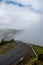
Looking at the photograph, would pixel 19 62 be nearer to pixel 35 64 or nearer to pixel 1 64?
pixel 1 64

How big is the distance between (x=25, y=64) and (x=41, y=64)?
413 cm

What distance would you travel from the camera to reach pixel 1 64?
2941 cm

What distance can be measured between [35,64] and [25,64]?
3.97 meters

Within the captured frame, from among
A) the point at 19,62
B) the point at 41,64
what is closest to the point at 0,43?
the point at 19,62

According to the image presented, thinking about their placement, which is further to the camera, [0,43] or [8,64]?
[0,43]

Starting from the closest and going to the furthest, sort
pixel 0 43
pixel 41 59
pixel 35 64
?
pixel 35 64 → pixel 41 59 → pixel 0 43

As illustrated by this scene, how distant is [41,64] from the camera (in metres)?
25.6

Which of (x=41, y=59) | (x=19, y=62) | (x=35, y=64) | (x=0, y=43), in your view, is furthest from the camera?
(x=0, y=43)

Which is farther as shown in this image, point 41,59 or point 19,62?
point 19,62

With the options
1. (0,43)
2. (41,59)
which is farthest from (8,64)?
(0,43)

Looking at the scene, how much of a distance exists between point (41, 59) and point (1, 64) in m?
6.16

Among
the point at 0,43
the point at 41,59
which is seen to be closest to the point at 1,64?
the point at 41,59

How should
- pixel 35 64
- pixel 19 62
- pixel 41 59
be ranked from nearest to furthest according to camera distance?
pixel 35 64, pixel 41 59, pixel 19 62

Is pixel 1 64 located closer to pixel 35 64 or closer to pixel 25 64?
pixel 25 64
